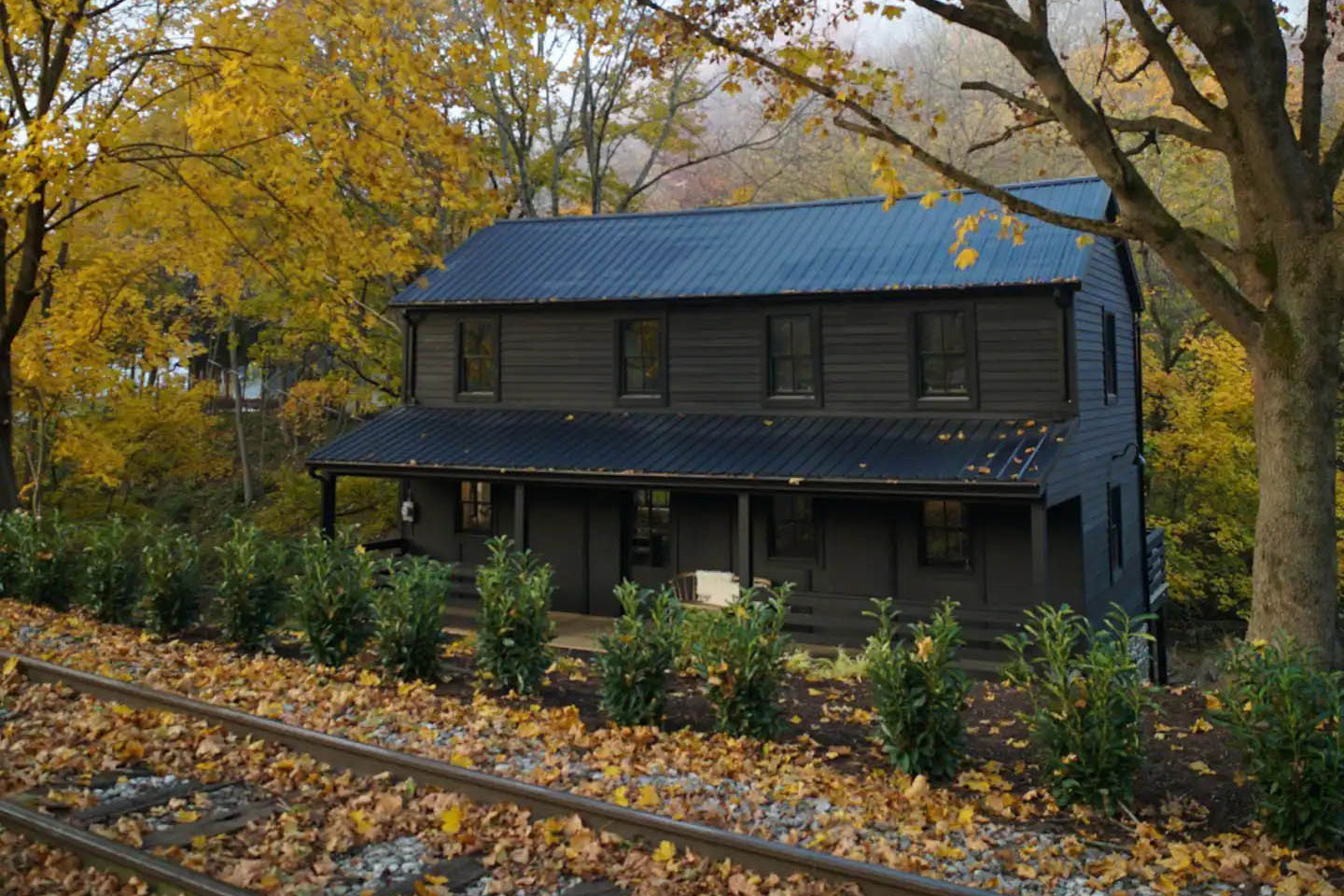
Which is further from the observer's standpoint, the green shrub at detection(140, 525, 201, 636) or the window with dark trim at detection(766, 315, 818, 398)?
the window with dark trim at detection(766, 315, 818, 398)

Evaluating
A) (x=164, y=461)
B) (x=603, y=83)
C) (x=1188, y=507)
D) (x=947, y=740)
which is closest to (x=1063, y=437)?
(x=947, y=740)

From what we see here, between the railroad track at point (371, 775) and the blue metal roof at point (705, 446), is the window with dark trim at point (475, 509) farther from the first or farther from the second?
the railroad track at point (371, 775)

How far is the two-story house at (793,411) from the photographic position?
49.4 ft

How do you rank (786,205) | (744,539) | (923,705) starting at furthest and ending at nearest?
(786,205) < (744,539) < (923,705)

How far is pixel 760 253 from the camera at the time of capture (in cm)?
1797

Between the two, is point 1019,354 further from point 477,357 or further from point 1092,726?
point 477,357

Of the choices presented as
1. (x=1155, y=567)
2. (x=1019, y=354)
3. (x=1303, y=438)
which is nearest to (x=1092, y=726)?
(x=1303, y=438)

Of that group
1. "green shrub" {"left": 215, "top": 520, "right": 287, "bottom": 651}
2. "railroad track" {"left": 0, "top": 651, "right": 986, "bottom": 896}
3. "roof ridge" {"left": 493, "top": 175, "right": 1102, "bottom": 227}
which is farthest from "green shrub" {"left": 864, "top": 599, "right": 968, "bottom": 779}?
"roof ridge" {"left": 493, "top": 175, "right": 1102, "bottom": 227}

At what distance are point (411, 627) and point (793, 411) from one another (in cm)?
866

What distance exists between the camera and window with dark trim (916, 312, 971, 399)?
15.9 m

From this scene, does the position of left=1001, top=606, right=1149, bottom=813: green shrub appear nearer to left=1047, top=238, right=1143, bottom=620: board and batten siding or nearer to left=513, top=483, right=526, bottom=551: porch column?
left=1047, top=238, right=1143, bottom=620: board and batten siding

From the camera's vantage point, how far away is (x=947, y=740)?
7512 mm

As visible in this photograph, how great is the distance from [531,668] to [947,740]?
3937mm

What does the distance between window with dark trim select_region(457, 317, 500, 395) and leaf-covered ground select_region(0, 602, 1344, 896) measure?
993cm
